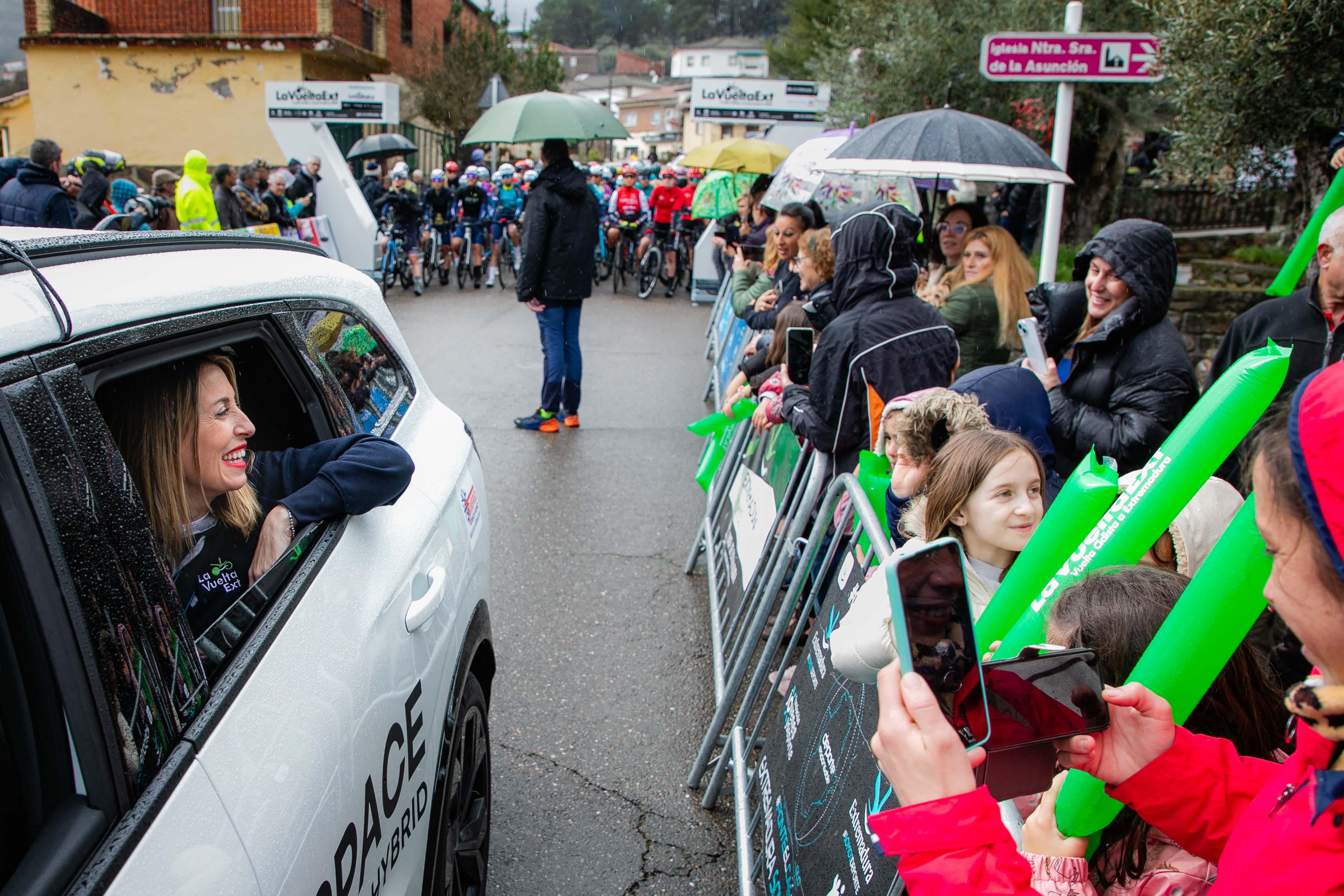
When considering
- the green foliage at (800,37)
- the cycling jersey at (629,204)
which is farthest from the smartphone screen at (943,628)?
the green foliage at (800,37)

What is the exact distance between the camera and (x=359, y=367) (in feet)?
8.78

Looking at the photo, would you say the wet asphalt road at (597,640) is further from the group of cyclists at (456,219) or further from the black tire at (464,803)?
the group of cyclists at (456,219)

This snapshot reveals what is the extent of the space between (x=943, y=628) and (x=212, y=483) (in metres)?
1.55

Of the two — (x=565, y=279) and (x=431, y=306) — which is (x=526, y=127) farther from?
(x=431, y=306)

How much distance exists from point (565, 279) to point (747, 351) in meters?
2.17

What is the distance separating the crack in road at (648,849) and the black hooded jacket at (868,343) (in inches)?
55.2

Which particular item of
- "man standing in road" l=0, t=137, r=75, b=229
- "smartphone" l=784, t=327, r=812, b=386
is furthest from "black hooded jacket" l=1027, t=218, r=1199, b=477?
"man standing in road" l=0, t=137, r=75, b=229

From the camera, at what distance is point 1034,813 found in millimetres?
1692

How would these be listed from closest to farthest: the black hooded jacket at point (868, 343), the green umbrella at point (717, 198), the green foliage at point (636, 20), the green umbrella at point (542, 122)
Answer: the black hooded jacket at point (868, 343)
the green umbrella at point (542, 122)
the green umbrella at point (717, 198)
the green foliage at point (636, 20)

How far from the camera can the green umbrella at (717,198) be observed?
43.1ft

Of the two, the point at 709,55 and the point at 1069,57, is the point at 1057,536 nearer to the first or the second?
the point at 1069,57

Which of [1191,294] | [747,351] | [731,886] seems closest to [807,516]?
[731,886]

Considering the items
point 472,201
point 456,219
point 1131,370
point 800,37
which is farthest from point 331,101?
point 800,37

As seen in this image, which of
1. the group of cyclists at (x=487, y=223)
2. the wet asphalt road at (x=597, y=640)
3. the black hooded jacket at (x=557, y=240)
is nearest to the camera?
the wet asphalt road at (x=597, y=640)
